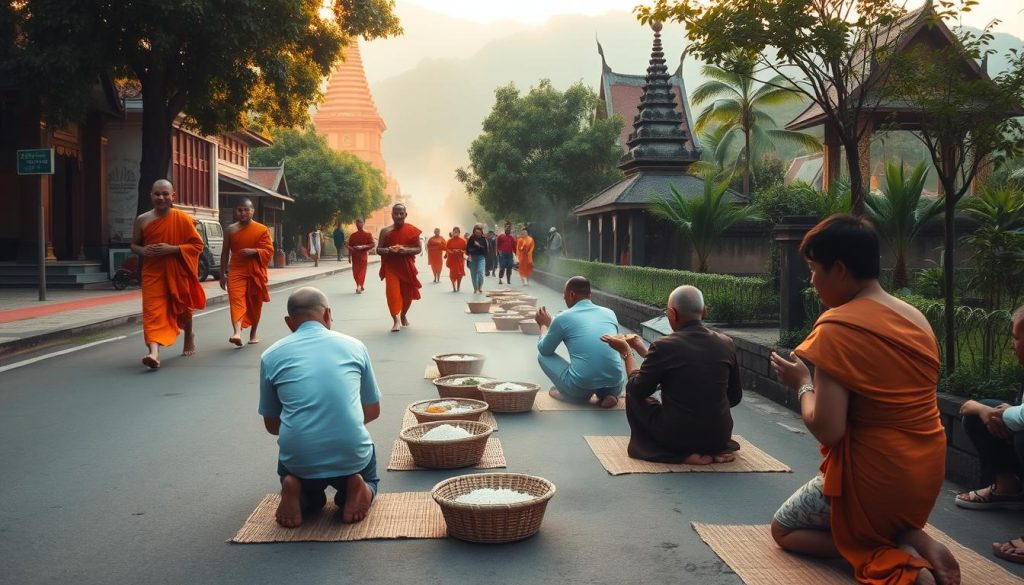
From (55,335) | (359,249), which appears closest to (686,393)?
(55,335)

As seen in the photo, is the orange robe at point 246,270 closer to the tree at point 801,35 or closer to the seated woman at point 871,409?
the tree at point 801,35

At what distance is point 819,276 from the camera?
367 cm

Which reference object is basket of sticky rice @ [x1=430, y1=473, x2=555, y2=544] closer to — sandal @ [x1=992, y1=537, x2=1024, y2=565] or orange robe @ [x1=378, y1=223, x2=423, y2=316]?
sandal @ [x1=992, y1=537, x2=1024, y2=565]

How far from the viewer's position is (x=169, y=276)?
10227mm

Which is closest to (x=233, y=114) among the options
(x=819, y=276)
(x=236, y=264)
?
(x=236, y=264)

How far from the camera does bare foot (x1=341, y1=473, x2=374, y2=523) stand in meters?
4.55

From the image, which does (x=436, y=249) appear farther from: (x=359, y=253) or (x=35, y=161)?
(x=35, y=161)

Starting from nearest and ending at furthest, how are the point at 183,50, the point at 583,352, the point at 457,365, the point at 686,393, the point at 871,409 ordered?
1. the point at 871,409
2. the point at 686,393
3. the point at 583,352
4. the point at 457,365
5. the point at 183,50

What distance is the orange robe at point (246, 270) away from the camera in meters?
11.8

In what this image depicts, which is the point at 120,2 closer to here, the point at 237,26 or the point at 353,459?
the point at 237,26

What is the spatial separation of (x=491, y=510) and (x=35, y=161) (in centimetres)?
1588

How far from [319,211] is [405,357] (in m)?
42.9

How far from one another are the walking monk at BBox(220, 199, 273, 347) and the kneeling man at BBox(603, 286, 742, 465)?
7.08 metres

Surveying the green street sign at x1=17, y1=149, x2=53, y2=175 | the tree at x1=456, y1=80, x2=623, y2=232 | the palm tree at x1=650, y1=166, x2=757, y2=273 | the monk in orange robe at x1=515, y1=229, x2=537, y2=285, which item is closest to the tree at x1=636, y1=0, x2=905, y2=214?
the palm tree at x1=650, y1=166, x2=757, y2=273
